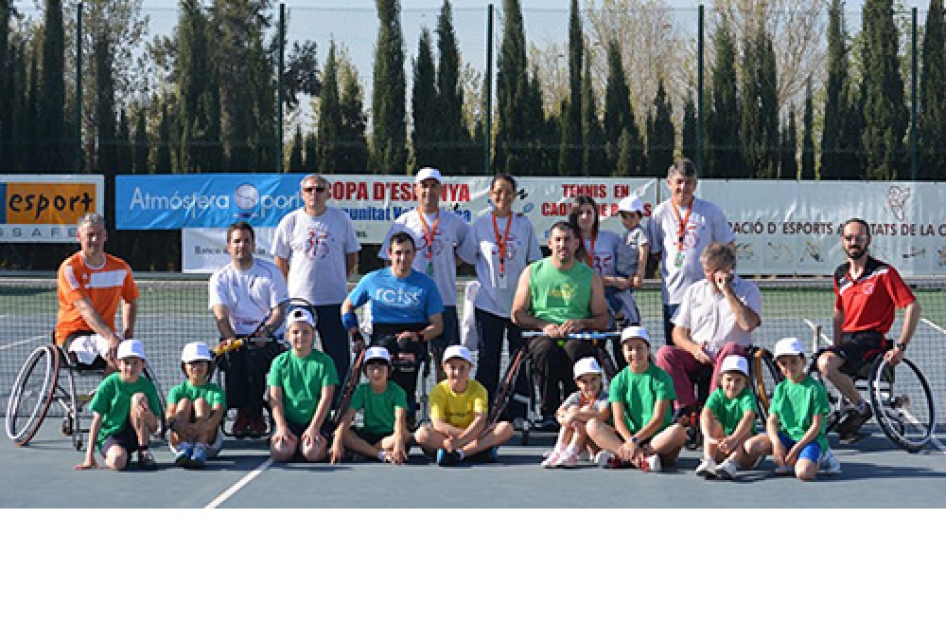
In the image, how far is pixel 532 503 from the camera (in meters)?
7.61

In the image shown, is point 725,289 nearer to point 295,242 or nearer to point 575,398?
point 575,398

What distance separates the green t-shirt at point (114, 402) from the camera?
866cm

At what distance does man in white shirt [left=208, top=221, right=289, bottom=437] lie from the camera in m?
9.48

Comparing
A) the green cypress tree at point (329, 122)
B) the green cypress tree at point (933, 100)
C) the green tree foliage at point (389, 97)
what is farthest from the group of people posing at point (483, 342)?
the green cypress tree at point (933, 100)

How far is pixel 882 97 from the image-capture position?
26297 millimetres

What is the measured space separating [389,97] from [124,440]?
18819mm

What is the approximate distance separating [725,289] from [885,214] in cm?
1638

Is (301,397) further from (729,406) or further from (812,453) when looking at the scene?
(812,453)

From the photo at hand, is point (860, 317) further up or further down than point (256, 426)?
further up

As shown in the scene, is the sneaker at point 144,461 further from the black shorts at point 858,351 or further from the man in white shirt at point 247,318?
the black shorts at point 858,351

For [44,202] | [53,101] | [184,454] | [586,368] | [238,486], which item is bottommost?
[238,486]

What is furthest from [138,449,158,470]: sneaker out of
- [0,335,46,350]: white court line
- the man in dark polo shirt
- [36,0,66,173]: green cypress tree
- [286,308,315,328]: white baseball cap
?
[36,0,66,173]: green cypress tree

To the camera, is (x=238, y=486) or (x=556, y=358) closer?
(x=238, y=486)

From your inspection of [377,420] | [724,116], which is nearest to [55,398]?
[377,420]
